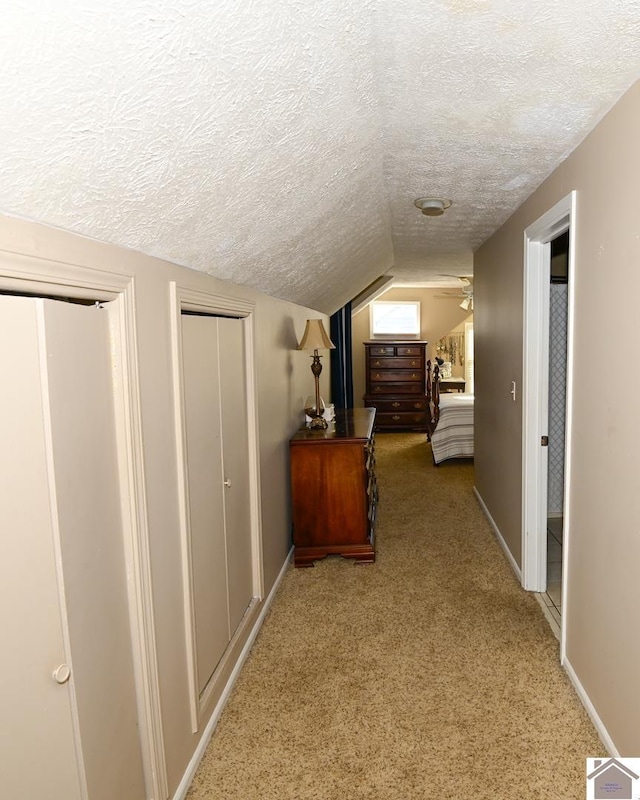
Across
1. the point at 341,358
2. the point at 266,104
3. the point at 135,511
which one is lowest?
the point at 135,511

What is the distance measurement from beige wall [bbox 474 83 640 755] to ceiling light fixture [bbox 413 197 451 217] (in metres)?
0.54

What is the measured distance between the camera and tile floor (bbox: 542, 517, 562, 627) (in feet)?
9.45

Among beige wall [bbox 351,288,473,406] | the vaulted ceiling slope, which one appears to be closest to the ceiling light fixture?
the vaulted ceiling slope

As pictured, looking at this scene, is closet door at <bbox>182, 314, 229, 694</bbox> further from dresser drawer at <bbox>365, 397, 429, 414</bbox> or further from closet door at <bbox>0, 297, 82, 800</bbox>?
dresser drawer at <bbox>365, 397, 429, 414</bbox>

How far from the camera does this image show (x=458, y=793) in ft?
5.60

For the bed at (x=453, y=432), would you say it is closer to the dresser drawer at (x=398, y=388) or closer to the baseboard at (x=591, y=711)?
the dresser drawer at (x=398, y=388)

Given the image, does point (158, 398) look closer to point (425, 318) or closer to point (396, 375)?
point (396, 375)

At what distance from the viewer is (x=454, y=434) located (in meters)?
6.22

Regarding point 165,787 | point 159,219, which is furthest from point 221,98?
point 165,787

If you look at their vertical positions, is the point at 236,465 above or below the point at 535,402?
below

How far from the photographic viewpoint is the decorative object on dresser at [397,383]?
8.19 m

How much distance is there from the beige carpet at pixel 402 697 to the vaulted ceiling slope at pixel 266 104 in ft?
5.63

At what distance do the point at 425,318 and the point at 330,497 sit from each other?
5.91 meters

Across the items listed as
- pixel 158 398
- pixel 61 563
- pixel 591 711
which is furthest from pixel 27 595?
pixel 591 711
